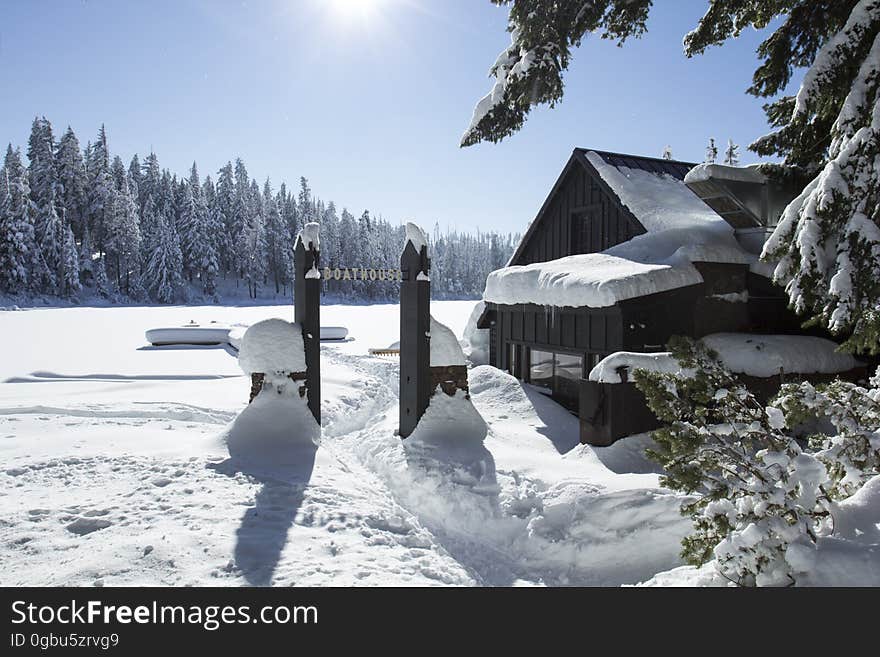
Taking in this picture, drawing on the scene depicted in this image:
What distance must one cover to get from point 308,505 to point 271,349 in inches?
133

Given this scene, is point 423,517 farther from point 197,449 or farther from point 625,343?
point 625,343

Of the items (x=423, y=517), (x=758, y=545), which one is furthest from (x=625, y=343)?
(x=758, y=545)

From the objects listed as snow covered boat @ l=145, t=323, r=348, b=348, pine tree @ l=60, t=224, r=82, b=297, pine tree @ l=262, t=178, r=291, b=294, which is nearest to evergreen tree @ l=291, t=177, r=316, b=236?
pine tree @ l=262, t=178, r=291, b=294

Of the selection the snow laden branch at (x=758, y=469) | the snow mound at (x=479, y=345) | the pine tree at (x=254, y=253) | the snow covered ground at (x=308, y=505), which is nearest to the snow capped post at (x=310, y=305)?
the snow covered ground at (x=308, y=505)

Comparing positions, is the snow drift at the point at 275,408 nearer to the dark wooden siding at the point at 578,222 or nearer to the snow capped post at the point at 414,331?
the snow capped post at the point at 414,331

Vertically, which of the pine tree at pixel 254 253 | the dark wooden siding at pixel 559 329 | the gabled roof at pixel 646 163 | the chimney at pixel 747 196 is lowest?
the dark wooden siding at pixel 559 329

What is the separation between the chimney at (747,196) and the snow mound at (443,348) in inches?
240

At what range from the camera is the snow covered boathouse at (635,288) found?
32.1 ft

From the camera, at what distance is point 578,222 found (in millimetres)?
15078

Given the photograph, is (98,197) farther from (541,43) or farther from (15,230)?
(541,43)

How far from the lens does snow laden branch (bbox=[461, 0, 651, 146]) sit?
226 inches

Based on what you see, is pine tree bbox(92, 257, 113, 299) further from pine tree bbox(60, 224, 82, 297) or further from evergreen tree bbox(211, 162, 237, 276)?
evergreen tree bbox(211, 162, 237, 276)

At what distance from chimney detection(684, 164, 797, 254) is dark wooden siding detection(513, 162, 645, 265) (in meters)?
1.78
